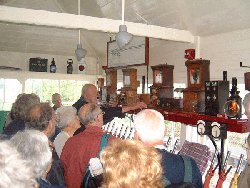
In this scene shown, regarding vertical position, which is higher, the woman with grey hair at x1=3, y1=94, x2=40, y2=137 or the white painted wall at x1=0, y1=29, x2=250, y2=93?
the white painted wall at x1=0, y1=29, x2=250, y2=93

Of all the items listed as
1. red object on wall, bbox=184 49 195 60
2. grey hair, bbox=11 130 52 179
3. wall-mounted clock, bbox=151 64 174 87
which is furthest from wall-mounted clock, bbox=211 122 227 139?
red object on wall, bbox=184 49 195 60

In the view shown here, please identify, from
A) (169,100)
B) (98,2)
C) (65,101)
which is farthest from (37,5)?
(169,100)

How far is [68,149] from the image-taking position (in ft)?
9.87

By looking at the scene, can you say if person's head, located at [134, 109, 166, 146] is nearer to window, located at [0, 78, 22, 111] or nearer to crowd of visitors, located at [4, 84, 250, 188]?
crowd of visitors, located at [4, 84, 250, 188]

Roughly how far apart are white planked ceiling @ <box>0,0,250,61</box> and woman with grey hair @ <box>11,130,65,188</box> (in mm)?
3598

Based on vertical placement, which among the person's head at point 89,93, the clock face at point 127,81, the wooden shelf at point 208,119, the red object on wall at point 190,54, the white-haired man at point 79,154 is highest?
the red object on wall at point 190,54

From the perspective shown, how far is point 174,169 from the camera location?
2.09 m

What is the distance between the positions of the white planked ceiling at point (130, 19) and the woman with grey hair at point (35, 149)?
360cm

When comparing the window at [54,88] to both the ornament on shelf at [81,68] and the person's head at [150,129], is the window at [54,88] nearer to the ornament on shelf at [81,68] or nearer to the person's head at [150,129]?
the ornament on shelf at [81,68]

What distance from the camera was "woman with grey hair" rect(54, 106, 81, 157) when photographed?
359 centimetres

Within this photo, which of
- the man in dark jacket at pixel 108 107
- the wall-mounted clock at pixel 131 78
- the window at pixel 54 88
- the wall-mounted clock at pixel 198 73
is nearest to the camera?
the wall-mounted clock at pixel 198 73

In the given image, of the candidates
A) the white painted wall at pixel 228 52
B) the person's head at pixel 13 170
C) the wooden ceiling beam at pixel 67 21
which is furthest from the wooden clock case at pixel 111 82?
the person's head at pixel 13 170

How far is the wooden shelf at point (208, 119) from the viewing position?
3.12 m

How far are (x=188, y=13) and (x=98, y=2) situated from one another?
248 cm
